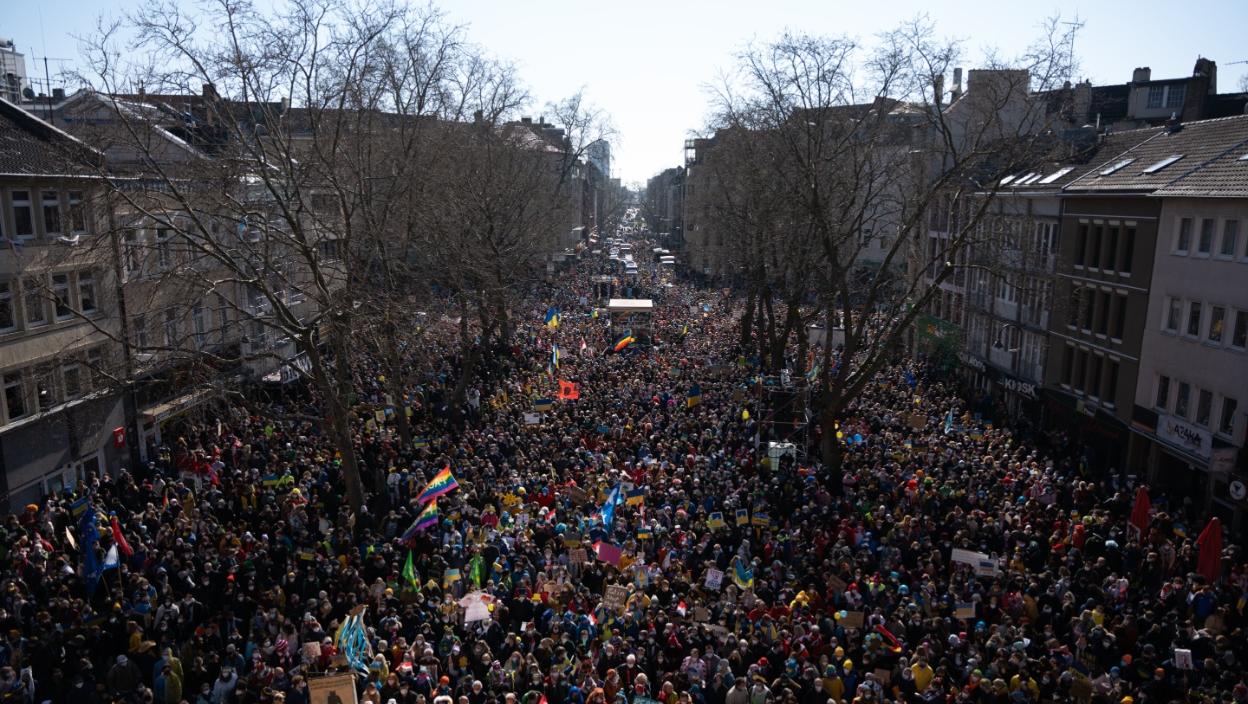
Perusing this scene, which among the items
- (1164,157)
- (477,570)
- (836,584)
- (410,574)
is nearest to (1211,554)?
(836,584)

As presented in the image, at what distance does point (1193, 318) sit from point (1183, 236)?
2290 millimetres

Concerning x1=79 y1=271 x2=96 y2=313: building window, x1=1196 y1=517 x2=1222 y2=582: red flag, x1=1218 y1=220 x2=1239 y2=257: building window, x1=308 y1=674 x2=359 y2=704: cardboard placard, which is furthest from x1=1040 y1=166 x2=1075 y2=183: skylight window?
x1=79 y1=271 x2=96 y2=313: building window

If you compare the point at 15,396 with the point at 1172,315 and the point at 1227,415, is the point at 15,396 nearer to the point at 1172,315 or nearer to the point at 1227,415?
the point at 1227,415

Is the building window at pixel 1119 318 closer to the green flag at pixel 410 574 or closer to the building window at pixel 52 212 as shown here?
the green flag at pixel 410 574

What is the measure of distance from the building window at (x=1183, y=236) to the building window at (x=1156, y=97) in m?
27.8

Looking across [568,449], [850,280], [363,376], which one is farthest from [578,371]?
[850,280]

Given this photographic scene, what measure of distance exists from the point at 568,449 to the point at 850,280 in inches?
1604

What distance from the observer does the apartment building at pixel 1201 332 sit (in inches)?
873

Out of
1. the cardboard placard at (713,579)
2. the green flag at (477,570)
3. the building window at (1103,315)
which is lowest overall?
the green flag at (477,570)

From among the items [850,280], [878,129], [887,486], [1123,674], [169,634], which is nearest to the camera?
[1123,674]

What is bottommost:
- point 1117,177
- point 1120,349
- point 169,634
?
point 169,634

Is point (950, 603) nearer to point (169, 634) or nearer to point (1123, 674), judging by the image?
point (1123, 674)

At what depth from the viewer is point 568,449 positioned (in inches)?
921

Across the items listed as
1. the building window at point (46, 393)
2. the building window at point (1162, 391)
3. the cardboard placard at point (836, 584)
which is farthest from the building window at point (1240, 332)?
the building window at point (46, 393)
